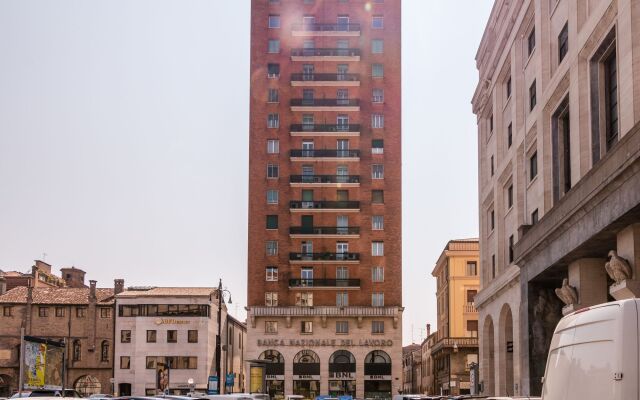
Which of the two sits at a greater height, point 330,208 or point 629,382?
point 330,208

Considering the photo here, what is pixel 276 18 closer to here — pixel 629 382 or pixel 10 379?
pixel 10 379

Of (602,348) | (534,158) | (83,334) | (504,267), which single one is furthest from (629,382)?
(83,334)

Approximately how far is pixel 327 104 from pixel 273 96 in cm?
467

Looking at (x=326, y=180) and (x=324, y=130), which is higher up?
(x=324, y=130)

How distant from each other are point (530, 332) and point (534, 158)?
7487mm

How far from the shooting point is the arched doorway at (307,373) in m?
74.8

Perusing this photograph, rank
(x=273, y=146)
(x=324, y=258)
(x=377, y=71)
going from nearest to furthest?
1. (x=324, y=258)
2. (x=273, y=146)
3. (x=377, y=71)

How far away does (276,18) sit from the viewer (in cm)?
7888

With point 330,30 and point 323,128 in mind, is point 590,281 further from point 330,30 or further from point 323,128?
point 330,30

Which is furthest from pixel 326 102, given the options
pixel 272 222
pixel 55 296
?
pixel 55 296

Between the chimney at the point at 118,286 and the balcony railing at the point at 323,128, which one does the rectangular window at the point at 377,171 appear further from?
the chimney at the point at 118,286

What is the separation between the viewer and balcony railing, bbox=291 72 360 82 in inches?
3059

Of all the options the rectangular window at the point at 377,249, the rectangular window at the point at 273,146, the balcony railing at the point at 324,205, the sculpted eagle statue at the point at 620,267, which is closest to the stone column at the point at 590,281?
the sculpted eagle statue at the point at 620,267

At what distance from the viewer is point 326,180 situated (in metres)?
76.4
